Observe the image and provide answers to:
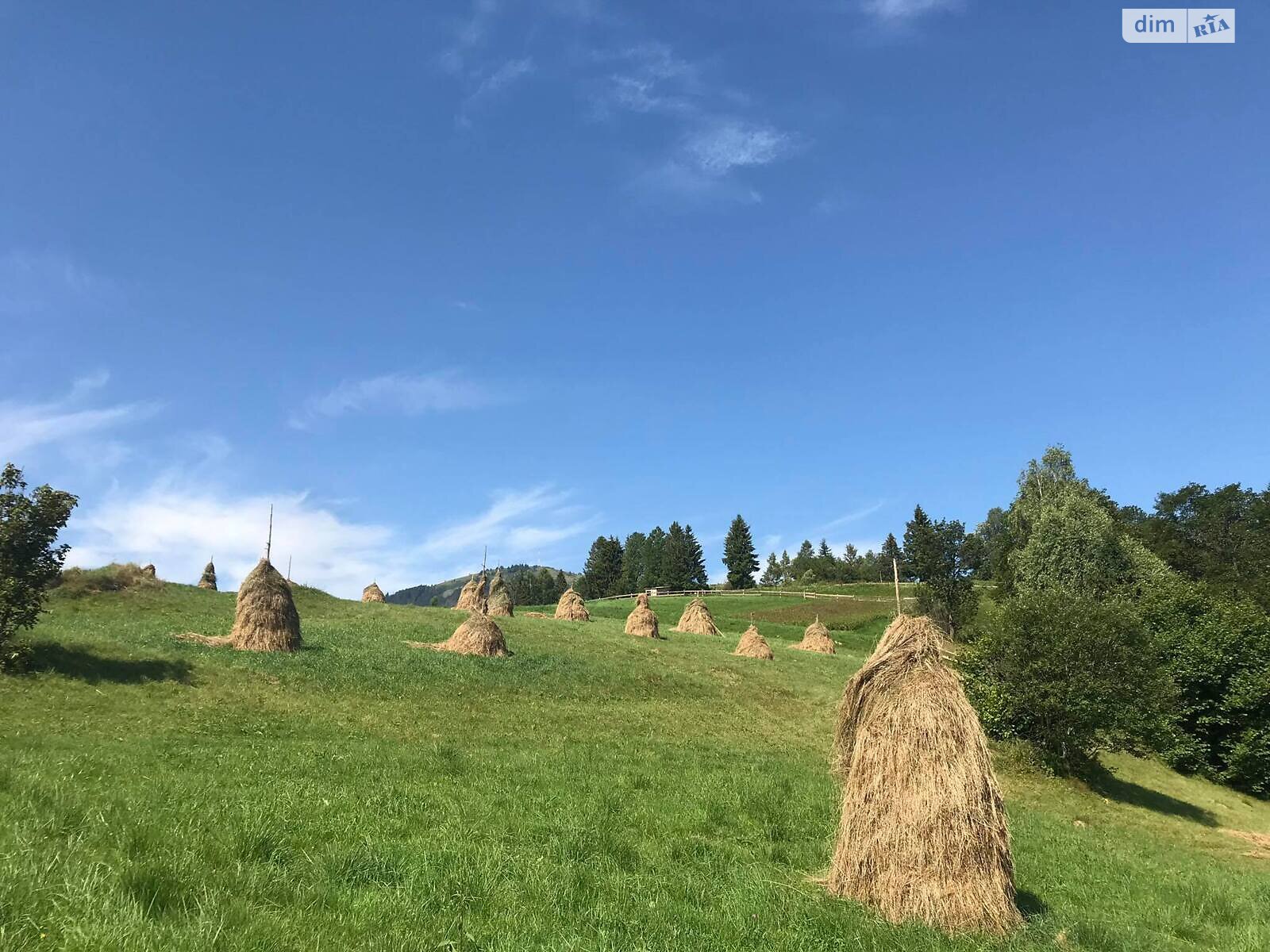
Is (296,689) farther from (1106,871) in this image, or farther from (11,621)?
(1106,871)

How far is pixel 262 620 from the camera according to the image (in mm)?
27672

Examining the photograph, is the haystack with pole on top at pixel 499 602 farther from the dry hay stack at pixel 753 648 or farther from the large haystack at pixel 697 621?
the dry hay stack at pixel 753 648

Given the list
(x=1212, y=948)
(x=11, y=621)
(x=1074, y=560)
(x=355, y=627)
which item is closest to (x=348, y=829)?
(x=1212, y=948)

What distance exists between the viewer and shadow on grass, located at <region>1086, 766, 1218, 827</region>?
1040 inches

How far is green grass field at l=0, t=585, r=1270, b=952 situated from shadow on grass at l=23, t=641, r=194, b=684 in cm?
12

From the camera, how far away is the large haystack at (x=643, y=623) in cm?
4669

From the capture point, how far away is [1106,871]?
14.3 meters

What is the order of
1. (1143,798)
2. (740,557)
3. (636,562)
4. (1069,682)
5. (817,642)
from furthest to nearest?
1. (636,562)
2. (740,557)
3. (817,642)
4. (1143,798)
5. (1069,682)

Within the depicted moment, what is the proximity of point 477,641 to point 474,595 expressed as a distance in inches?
842

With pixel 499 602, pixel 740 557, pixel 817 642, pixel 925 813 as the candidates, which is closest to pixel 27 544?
pixel 925 813

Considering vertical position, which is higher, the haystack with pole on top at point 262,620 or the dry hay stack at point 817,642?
the haystack with pole on top at point 262,620

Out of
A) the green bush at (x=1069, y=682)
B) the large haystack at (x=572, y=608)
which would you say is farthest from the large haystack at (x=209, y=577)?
the green bush at (x=1069, y=682)

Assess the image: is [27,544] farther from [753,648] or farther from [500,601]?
[753,648]

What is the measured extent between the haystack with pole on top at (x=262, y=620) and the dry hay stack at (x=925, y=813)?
2367 cm
